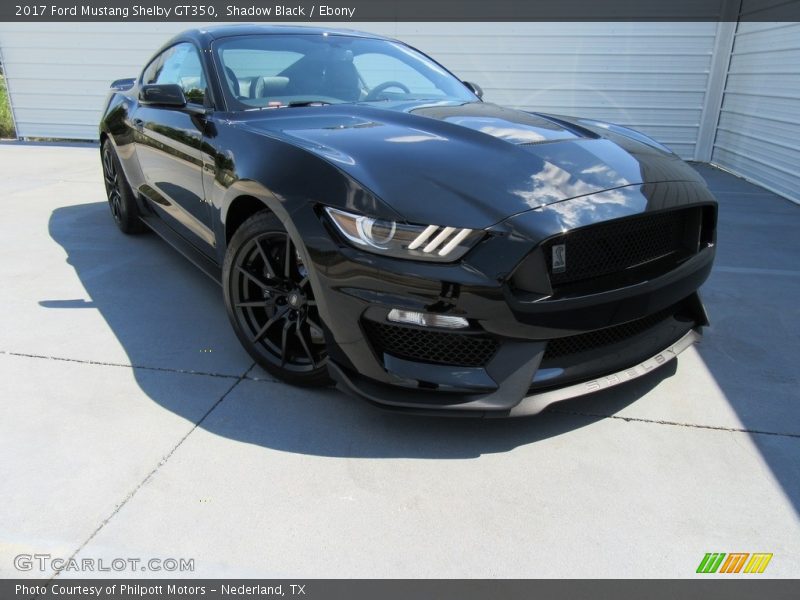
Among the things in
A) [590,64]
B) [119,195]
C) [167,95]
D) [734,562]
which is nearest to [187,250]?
[167,95]

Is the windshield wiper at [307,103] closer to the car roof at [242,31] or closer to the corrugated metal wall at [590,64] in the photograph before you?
the car roof at [242,31]

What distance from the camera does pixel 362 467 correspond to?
213 centimetres

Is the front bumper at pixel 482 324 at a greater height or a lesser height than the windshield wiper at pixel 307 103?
lesser

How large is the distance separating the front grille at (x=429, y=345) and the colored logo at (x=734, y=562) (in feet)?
2.84

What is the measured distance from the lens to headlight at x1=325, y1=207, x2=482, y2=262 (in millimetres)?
1903

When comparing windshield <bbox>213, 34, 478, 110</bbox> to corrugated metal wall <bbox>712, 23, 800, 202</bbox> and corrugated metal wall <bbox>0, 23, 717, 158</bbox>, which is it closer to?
corrugated metal wall <bbox>712, 23, 800, 202</bbox>

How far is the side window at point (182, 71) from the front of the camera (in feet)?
10.4

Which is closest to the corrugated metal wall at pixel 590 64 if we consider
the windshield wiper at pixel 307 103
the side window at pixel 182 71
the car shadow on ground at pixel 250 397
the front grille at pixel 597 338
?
the side window at pixel 182 71

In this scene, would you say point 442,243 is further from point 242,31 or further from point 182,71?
point 182,71

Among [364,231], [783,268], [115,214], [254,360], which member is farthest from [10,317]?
[783,268]

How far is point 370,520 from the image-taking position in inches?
74.2

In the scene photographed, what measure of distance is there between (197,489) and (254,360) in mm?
833

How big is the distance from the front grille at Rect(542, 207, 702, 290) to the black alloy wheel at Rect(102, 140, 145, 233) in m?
3.67

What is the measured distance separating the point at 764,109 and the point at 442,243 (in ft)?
24.3
